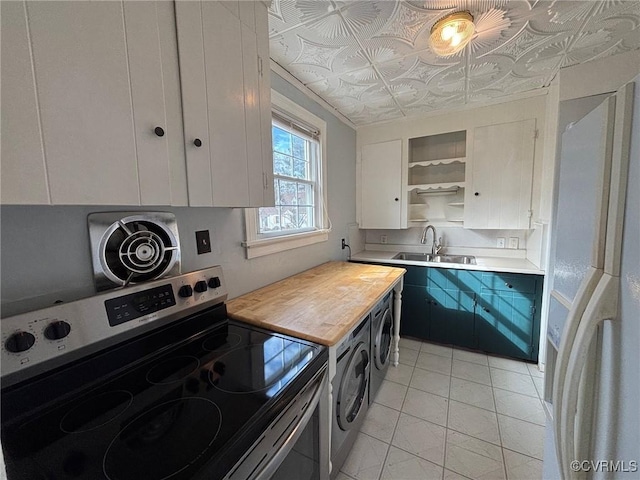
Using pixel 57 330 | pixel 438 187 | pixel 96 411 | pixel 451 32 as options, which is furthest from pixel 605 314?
pixel 438 187

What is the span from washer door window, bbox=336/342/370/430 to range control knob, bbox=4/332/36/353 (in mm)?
1122

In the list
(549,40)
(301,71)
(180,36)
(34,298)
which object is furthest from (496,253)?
(34,298)

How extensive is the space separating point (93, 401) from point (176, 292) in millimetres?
406

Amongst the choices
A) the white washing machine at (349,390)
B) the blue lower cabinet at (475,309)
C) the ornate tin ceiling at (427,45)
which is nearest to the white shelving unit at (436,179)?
the ornate tin ceiling at (427,45)

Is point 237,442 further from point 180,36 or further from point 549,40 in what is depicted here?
point 549,40

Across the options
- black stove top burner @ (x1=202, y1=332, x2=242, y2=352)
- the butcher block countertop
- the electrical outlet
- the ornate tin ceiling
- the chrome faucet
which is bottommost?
black stove top burner @ (x1=202, y1=332, x2=242, y2=352)

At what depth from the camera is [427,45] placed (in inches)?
62.7

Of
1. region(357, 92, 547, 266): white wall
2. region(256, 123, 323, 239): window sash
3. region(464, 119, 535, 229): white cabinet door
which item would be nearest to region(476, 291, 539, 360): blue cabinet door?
region(357, 92, 547, 266): white wall

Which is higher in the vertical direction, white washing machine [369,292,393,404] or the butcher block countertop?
the butcher block countertop

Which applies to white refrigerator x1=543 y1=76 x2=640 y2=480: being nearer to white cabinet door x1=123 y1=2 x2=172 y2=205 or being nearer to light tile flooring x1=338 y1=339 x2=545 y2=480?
light tile flooring x1=338 y1=339 x2=545 y2=480

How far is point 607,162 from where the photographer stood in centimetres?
62

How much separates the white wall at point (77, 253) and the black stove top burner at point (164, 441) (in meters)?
0.55

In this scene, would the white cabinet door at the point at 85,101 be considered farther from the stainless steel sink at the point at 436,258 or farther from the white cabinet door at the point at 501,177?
the white cabinet door at the point at 501,177

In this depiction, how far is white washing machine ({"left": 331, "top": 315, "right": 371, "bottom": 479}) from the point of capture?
48.0 inches
